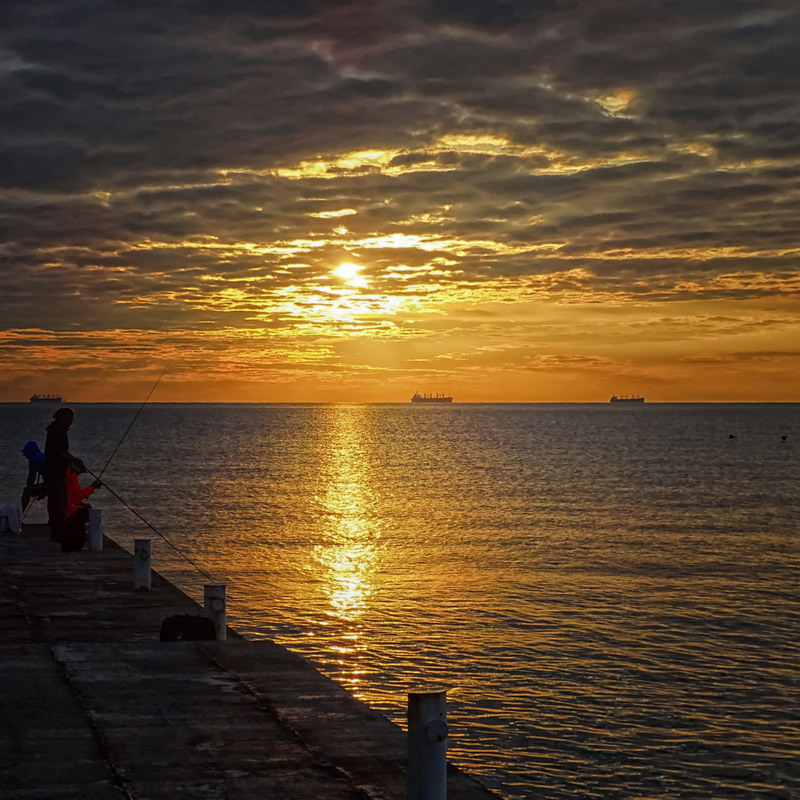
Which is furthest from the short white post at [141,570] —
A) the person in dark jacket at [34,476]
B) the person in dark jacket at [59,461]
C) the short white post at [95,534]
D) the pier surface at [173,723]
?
the person in dark jacket at [34,476]

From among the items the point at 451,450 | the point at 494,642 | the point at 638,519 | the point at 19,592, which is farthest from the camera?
the point at 451,450

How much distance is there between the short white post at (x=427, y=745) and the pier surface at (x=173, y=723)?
63 centimetres

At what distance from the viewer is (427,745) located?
5668 mm

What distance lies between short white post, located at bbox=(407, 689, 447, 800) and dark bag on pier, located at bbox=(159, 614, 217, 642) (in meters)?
5.46

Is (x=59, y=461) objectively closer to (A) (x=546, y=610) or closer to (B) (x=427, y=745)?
(A) (x=546, y=610)

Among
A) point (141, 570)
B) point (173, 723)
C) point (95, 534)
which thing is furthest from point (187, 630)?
point (95, 534)

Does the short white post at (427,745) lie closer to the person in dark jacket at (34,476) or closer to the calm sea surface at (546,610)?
the calm sea surface at (546,610)

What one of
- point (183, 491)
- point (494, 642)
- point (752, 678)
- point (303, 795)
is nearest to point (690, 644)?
point (752, 678)

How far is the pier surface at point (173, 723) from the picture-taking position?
21.3ft

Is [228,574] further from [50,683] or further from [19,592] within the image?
[50,683]

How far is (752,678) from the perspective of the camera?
14.6 metres

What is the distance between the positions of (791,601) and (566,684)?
29.5 ft

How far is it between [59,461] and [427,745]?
40.2ft

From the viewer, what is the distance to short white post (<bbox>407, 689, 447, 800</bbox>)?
18.4 ft
